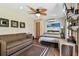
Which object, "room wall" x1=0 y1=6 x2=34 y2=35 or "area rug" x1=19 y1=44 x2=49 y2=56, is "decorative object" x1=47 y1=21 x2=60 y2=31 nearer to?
"room wall" x1=0 y1=6 x2=34 y2=35

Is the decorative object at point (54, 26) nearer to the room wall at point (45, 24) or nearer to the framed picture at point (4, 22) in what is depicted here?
the room wall at point (45, 24)

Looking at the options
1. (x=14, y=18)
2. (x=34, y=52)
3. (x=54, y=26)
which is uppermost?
(x=14, y=18)

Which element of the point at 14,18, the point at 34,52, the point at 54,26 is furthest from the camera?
the point at 14,18

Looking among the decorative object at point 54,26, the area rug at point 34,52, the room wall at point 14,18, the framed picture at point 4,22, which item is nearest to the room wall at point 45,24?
the decorative object at point 54,26

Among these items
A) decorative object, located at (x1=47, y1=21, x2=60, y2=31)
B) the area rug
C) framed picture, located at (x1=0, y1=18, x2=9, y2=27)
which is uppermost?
framed picture, located at (x1=0, y1=18, x2=9, y2=27)

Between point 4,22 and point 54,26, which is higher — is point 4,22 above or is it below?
above

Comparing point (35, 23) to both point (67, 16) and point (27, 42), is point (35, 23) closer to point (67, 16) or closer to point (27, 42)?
point (67, 16)

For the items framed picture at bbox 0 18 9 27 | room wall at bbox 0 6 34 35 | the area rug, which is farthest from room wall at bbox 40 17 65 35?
framed picture at bbox 0 18 9 27

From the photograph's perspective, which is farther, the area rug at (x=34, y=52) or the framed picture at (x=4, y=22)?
the framed picture at (x=4, y=22)

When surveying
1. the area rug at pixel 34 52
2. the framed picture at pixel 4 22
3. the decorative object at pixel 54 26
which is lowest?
the area rug at pixel 34 52

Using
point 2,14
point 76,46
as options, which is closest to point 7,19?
point 2,14

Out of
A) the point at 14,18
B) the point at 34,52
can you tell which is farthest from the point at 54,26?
the point at 14,18

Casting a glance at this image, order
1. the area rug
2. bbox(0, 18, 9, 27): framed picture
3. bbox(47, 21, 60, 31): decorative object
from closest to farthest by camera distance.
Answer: bbox(47, 21, 60, 31): decorative object, the area rug, bbox(0, 18, 9, 27): framed picture

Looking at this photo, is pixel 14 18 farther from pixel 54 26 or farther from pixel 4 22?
pixel 54 26
